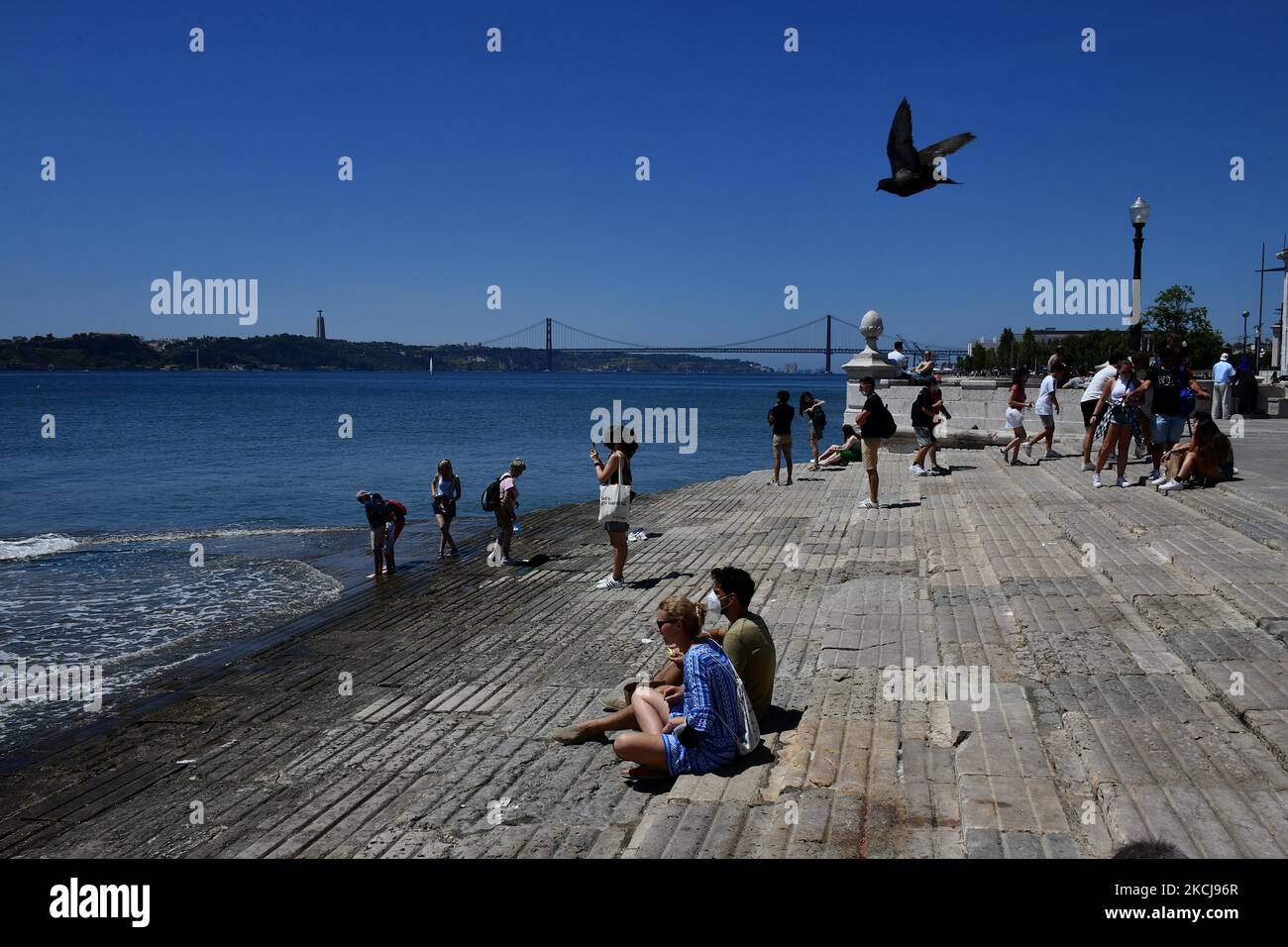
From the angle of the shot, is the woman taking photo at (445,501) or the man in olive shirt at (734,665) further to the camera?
the woman taking photo at (445,501)

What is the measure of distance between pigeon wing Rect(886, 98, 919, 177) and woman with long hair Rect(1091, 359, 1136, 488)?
13.2 feet

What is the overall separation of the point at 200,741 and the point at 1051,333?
178201 mm

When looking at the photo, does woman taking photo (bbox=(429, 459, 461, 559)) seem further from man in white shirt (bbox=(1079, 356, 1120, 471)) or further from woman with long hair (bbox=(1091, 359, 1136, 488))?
man in white shirt (bbox=(1079, 356, 1120, 471))

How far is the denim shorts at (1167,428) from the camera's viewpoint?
37.8ft

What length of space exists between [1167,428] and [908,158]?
5180 mm

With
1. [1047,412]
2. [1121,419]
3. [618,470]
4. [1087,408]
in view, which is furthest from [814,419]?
[618,470]

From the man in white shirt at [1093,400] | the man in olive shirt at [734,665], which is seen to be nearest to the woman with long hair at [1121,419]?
the man in white shirt at [1093,400]

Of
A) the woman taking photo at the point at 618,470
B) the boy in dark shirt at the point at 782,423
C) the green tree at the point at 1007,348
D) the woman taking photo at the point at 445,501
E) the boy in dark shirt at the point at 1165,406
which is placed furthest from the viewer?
the green tree at the point at 1007,348

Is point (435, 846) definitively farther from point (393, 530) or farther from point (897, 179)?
point (897, 179)

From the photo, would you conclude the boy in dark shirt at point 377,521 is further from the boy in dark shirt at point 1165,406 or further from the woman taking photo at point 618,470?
the boy in dark shirt at point 1165,406

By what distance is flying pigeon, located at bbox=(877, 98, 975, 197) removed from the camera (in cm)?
1354

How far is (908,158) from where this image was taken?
13.9m
